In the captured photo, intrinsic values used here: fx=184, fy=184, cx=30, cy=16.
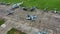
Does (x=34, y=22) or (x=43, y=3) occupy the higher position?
(x=43, y=3)

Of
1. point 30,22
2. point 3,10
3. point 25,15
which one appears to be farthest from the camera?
point 3,10

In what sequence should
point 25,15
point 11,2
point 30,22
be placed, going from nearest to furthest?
point 30,22, point 25,15, point 11,2

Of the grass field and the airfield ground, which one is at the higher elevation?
the grass field

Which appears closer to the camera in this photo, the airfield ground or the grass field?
the airfield ground

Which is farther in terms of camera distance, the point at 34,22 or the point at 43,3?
the point at 43,3

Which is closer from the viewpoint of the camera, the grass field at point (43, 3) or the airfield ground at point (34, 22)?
the airfield ground at point (34, 22)

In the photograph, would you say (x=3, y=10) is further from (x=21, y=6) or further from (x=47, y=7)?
(x=47, y=7)

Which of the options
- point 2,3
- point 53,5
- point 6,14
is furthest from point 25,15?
point 2,3

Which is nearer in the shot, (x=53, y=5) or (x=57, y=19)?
(x=57, y=19)

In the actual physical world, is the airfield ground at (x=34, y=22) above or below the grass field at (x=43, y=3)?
below

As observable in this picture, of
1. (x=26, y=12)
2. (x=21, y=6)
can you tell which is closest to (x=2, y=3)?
(x=21, y=6)
